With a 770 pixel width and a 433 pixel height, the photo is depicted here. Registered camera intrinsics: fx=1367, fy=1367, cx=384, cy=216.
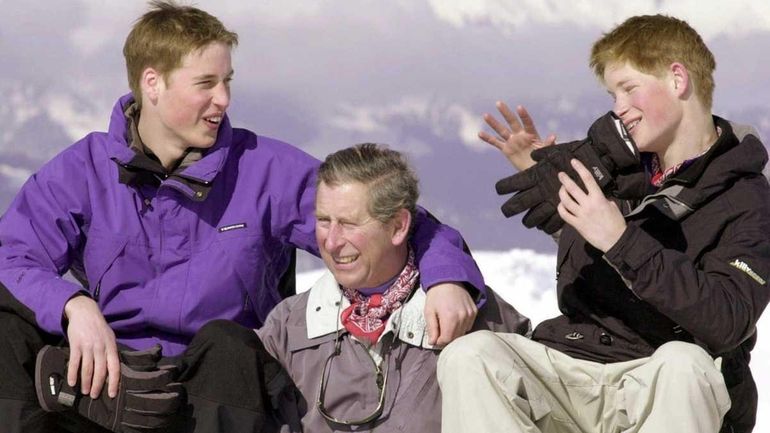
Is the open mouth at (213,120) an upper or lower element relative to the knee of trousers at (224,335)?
upper

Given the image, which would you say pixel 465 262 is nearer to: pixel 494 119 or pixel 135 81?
pixel 494 119

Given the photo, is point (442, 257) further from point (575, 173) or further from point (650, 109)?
point (650, 109)

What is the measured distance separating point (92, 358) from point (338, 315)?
0.79 m

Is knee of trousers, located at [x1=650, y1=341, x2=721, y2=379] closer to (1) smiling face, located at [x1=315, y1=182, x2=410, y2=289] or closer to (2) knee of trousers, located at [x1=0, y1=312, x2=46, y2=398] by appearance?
(1) smiling face, located at [x1=315, y1=182, x2=410, y2=289]

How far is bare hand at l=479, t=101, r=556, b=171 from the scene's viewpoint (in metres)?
4.89

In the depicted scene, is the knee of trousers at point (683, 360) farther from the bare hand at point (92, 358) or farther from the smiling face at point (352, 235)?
the bare hand at point (92, 358)

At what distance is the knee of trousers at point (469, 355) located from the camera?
A: 3.92 m

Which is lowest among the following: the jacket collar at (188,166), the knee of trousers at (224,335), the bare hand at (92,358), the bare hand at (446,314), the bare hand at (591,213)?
the bare hand at (92,358)

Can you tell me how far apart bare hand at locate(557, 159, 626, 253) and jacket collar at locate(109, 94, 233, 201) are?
126 centimetres

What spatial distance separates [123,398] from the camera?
420 centimetres

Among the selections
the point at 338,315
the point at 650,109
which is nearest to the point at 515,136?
the point at 650,109

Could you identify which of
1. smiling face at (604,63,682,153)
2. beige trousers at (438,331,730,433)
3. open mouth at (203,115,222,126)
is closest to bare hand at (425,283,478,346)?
beige trousers at (438,331,730,433)

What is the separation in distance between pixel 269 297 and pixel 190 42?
940mm

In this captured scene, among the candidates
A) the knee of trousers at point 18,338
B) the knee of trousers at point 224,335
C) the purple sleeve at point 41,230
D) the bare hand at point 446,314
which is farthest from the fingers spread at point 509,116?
the knee of trousers at point 18,338
